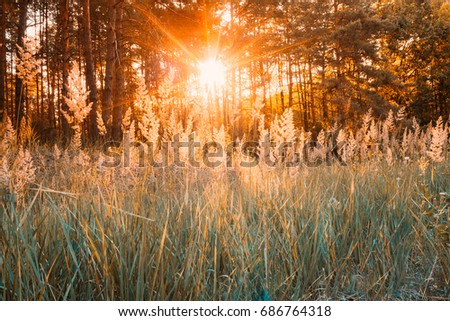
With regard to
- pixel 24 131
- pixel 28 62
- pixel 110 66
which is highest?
pixel 110 66

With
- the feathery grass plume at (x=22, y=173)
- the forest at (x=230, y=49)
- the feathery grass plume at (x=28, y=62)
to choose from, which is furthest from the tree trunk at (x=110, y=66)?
the feathery grass plume at (x=22, y=173)

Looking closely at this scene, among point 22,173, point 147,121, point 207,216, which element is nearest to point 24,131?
point 147,121

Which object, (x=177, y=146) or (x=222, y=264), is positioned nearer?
(x=222, y=264)

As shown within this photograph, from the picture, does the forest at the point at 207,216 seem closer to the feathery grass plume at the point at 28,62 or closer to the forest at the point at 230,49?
the feathery grass plume at the point at 28,62

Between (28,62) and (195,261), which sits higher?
(28,62)

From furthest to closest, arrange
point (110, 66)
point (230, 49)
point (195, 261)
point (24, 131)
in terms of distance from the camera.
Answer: point (230, 49) < point (110, 66) < point (24, 131) < point (195, 261)

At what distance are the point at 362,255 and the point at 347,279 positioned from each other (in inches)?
9.3

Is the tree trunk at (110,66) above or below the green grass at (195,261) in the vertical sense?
above

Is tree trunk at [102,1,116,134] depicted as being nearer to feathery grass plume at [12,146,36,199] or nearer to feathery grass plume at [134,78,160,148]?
feathery grass plume at [134,78,160,148]

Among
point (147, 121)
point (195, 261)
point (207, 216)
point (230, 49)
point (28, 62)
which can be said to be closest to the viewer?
point (195, 261)

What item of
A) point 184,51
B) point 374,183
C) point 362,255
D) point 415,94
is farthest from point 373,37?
point 362,255

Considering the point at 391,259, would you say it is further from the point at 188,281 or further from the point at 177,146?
the point at 177,146

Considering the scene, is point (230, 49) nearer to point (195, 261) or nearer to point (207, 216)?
point (207, 216)

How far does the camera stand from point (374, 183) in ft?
8.71
